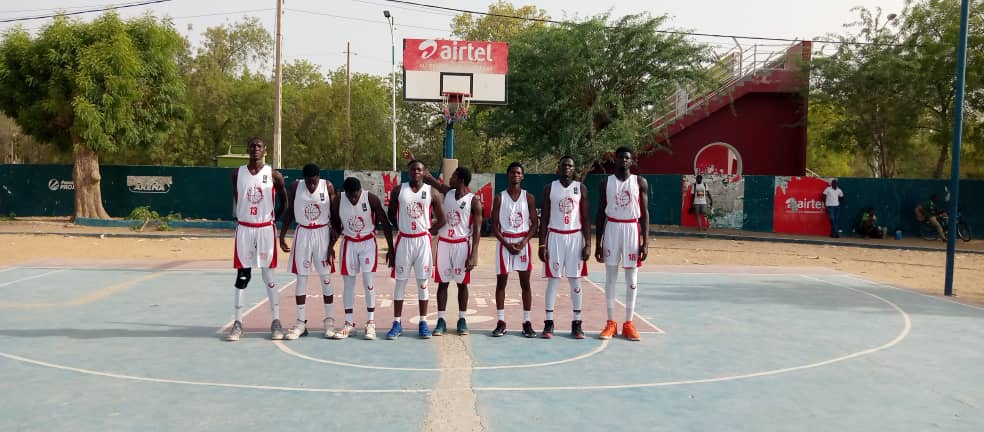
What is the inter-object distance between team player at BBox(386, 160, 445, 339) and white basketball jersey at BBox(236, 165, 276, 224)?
1.40 m

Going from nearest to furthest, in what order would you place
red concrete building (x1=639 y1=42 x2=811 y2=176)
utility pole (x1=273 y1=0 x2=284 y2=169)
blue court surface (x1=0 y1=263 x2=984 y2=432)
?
blue court surface (x1=0 y1=263 x2=984 y2=432), utility pole (x1=273 y1=0 x2=284 y2=169), red concrete building (x1=639 y1=42 x2=811 y2=176)

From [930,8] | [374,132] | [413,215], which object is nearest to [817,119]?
[930,8]

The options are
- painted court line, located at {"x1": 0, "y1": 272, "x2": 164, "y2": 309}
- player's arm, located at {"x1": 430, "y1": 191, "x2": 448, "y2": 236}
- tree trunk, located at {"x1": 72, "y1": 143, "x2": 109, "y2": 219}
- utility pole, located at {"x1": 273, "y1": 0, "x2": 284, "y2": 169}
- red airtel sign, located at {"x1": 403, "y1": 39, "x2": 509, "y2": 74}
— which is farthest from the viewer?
tree trunk, located at {"x1": 72, "y1": 143, "x2": 109, "y2": 219}

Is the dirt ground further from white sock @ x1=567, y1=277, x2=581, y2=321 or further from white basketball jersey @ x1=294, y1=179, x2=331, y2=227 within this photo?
white basketball jersey @ x1=294, y1=179, x2=331, y2=227

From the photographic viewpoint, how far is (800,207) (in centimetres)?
2545

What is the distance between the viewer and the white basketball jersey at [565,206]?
29.8 ft

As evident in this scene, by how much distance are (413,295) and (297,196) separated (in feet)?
13.0

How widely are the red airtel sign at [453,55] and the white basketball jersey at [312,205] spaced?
9.45 metres

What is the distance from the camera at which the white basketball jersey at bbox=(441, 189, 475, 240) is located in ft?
29.5

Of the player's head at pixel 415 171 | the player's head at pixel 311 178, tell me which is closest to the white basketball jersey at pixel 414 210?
the player's head at pixel 415 171

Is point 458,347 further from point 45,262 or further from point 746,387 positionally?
point 45,262

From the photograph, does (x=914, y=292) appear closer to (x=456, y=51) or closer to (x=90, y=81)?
(x=456, y=51)

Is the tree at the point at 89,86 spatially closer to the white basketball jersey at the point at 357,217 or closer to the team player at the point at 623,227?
the white basketball jersey at the point at 357,217

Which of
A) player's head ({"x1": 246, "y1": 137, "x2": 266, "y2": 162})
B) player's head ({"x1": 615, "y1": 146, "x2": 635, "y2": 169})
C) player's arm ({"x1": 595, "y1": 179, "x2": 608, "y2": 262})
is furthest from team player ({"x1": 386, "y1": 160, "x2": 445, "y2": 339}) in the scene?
player's head ({"x1": 615, "y1": 146, "x2": 635, "y2": 169})
